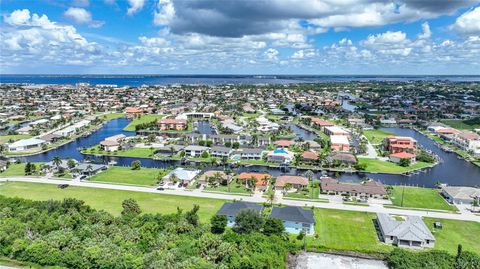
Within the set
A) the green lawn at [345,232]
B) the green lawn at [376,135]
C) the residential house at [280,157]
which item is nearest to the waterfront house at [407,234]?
the green lawn at [345,232]

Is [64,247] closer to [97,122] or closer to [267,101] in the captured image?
[97,122]

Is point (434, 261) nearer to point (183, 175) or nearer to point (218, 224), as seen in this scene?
point (218, 224)

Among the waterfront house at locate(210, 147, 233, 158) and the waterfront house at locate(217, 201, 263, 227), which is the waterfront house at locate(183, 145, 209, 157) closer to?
the waterfront house at locate(210, 147, 233, 158)

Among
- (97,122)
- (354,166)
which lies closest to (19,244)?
(354,166)

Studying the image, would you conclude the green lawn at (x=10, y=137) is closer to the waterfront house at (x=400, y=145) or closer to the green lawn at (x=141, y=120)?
the green lawn at (x=141, y=120)

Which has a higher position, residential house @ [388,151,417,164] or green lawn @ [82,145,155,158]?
residential house @ [388,151,417,164]

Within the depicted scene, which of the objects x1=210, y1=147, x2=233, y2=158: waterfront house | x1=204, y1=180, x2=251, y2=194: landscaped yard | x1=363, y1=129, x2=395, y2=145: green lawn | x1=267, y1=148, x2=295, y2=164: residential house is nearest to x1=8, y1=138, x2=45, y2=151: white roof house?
x1=210, y1=147, x2=233, y2=158: waterfront house
